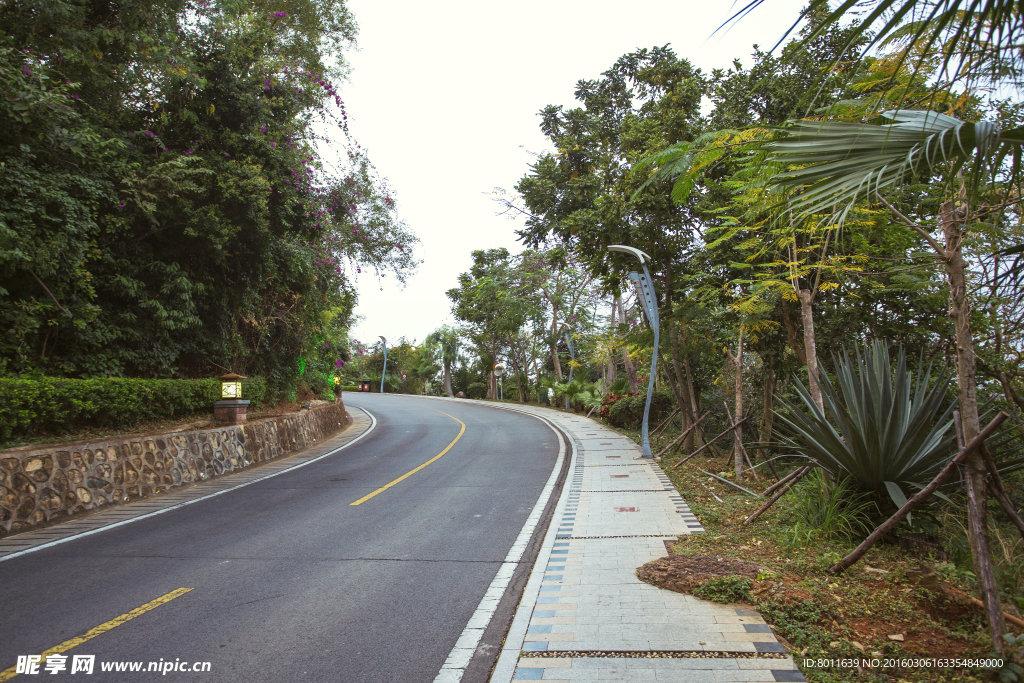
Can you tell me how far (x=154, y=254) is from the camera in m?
13.9

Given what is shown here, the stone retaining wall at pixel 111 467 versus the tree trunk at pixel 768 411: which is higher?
the tree trunk at pixel 768 411

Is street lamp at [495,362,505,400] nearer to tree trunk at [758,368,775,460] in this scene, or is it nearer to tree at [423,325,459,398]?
tree at [423,325,459,398]

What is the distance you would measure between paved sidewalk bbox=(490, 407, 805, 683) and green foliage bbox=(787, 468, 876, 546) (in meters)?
1.23

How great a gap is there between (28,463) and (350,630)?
7392 mm

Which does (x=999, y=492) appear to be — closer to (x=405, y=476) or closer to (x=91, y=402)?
(x=405, y=476)

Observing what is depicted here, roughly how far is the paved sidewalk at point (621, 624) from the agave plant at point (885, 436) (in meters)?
1.95

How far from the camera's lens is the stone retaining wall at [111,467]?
846 centimetres

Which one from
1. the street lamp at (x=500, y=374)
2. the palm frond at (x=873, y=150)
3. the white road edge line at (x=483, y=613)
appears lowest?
the white road edge line at (x=483, y=613)

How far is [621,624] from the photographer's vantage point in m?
4.41

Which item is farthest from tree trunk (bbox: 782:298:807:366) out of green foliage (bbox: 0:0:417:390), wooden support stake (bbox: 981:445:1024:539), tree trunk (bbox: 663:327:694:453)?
green foliage (bbox: 0:0:417:390)

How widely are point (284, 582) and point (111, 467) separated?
670 cm

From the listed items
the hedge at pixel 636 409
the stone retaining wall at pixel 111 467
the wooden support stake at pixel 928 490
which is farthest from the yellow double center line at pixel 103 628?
the hedge at pixel 636 409

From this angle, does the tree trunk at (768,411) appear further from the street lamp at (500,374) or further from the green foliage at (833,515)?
the street lamp at (500,374)

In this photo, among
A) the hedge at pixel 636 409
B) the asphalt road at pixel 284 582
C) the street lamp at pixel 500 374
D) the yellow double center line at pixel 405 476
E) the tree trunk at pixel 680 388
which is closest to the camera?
the asphalt road at pixel 284 582
